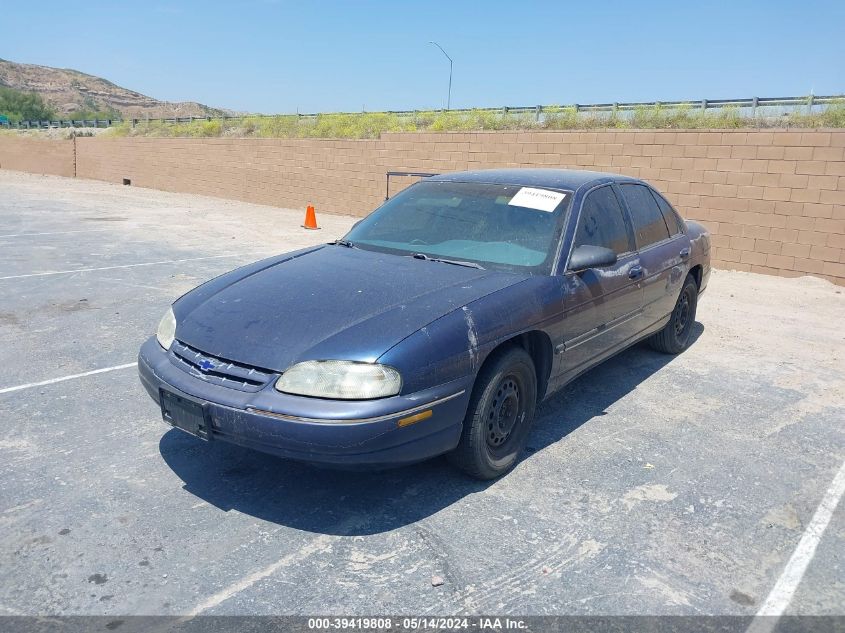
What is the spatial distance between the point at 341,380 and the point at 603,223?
2460 millimetres

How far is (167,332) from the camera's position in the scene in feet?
12.1

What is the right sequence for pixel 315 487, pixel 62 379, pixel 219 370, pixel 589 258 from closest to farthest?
1. pixel 219 370
2. pixel 315 487
3. pixel 589 258
4. pixel 62 379

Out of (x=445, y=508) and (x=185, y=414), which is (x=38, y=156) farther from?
(x=445, y=508)

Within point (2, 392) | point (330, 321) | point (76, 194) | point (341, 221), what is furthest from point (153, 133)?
point (330, 321)

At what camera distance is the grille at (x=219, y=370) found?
311 cm

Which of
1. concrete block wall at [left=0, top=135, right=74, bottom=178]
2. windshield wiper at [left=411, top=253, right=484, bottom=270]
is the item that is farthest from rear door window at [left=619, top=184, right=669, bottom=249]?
concrete block wall at [left=0, top=135, right=74, bottom=178]

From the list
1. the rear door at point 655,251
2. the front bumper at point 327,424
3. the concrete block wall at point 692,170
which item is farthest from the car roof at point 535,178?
the concrete block wall at point 692,170

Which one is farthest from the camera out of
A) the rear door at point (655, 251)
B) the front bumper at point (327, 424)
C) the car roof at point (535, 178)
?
the rear door at point (655, 251)

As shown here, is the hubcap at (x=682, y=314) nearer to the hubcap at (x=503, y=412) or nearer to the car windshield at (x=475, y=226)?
the car windshield at (x=475, y=226)

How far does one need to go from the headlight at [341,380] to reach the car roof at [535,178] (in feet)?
6.99

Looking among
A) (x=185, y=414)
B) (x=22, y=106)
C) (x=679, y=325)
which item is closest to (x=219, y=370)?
(x=185, y=414)

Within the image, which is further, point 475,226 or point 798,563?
point 475,226

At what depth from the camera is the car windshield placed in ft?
13.7

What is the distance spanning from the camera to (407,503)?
344cm
